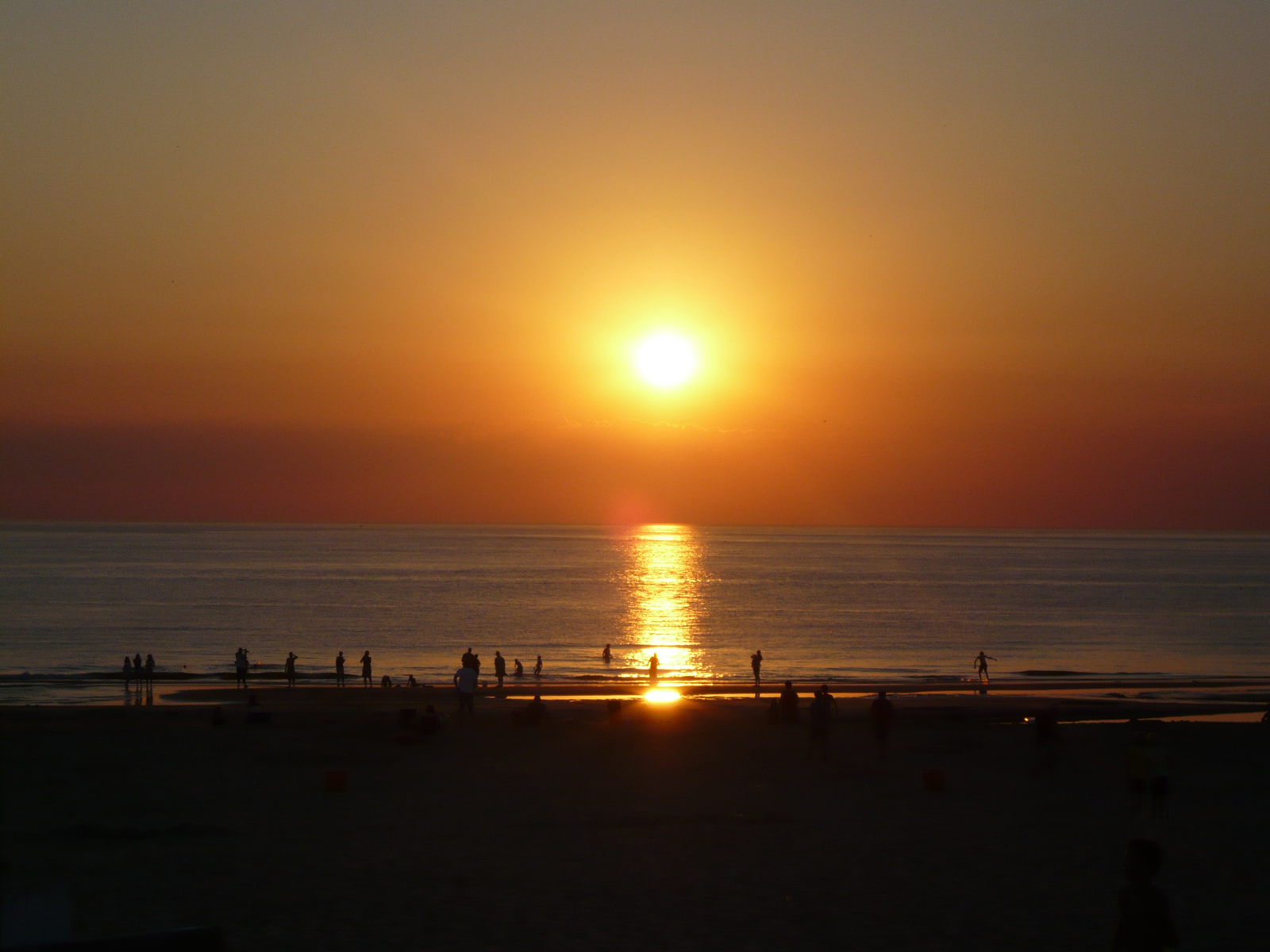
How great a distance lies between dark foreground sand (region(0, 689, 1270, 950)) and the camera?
1101cm

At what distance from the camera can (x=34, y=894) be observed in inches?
248

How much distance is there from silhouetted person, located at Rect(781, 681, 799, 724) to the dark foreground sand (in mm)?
2272

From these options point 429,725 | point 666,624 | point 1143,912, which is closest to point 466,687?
point 429,725

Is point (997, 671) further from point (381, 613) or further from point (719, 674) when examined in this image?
point (381, 613)

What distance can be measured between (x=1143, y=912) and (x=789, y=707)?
798 inches

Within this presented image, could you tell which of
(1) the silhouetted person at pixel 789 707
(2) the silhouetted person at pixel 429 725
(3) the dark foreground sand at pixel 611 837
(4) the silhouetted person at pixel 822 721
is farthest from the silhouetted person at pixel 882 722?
(2) the silhouetted person at pixel 429 725

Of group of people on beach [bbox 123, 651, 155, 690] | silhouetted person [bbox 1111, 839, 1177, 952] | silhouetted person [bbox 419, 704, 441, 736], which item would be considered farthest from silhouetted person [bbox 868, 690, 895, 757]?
group of people on beach [bbox 123, 651, 155, 690]

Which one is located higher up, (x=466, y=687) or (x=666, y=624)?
(x=666, y=624)

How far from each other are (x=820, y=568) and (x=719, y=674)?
467 ft

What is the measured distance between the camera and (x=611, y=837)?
49.1 feet

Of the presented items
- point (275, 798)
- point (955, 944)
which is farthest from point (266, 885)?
point (955, 944)

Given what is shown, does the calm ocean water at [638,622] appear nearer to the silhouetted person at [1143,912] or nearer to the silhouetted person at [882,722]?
the silhouetted person at [882,722]

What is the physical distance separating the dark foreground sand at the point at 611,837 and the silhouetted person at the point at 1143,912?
9.28ft

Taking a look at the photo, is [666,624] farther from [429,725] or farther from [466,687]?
[429,725]
